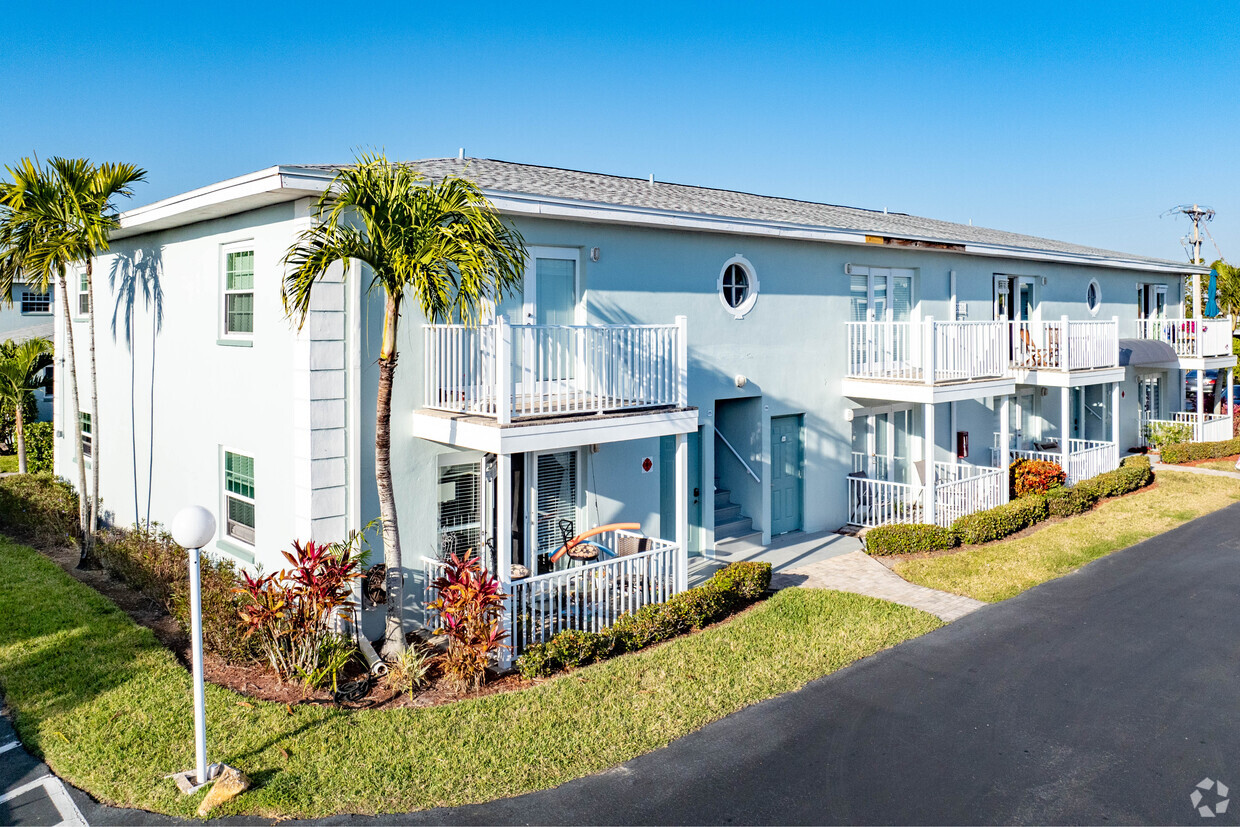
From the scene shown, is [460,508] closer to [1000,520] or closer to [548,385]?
[548,385]

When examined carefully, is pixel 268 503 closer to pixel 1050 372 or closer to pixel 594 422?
pixel 594 422

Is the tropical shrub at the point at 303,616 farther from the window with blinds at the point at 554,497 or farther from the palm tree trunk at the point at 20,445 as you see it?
the palm tree trunk at the point at 20,445

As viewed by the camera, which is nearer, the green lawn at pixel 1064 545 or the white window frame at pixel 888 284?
the green lawn at pixel 1064 545

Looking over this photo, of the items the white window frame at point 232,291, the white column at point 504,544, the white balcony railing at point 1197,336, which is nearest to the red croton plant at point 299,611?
the white column at point 504,544

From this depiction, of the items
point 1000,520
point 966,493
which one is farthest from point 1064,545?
point 966,493

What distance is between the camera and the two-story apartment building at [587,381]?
9820 mm

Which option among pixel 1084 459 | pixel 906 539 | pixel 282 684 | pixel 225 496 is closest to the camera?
pixel 282 684

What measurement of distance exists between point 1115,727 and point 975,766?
1.68m

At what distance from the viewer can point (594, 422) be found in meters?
9.98

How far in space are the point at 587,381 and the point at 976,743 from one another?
5.58 meters

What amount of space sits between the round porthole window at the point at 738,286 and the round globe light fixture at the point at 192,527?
8841 millimetres

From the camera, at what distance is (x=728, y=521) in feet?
48.0

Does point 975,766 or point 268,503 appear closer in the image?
point 975,766

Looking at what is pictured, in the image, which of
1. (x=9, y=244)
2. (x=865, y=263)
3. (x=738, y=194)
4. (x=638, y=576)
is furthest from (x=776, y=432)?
(x=9, y=244)
